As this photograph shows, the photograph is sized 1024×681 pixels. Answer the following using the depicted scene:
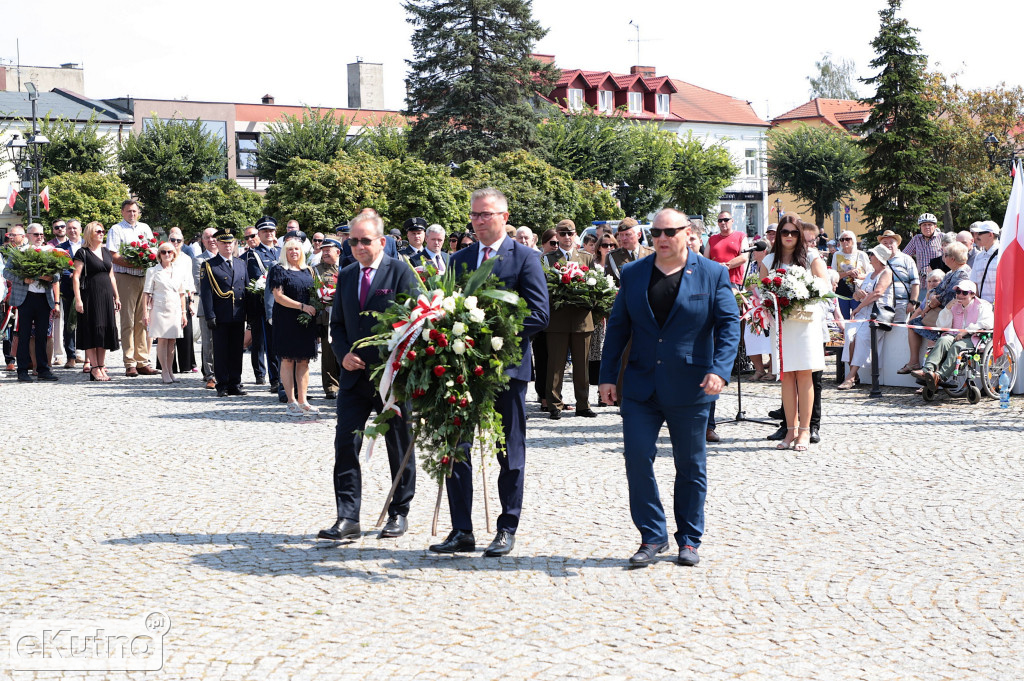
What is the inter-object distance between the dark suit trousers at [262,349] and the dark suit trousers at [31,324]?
3.16m

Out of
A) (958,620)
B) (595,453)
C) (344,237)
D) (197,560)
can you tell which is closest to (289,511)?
(197,560)

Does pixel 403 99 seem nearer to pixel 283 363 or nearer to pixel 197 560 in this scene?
pixel 283 363

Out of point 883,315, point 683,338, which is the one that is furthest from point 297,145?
point 683,338

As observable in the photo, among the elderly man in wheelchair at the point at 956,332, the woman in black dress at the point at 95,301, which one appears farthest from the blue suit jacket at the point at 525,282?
the woman in black dress at the point at 95,301

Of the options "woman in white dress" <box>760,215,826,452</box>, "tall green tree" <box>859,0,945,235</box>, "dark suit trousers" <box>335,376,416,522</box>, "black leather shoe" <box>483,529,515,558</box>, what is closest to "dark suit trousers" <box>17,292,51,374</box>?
"woman in white dress" <box>760,215,826,452</box>

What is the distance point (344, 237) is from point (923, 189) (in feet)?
128

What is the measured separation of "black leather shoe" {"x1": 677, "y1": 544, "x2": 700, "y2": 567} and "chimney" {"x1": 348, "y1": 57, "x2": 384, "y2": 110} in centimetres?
9011

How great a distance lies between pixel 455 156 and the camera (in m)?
57.2

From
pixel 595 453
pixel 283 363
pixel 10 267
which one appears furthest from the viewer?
pixel 10 267

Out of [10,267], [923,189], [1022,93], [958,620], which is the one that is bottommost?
[958,620]

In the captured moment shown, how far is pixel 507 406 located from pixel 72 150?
62832 millimetres

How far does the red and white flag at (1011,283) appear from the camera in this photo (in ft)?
34.2

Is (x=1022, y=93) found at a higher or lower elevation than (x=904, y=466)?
higher

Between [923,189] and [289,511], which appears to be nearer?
[289,511]
